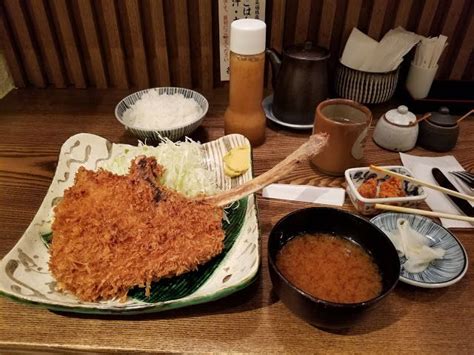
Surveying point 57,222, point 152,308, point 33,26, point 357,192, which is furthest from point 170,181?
point 33,26

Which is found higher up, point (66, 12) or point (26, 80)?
point (66, 12)

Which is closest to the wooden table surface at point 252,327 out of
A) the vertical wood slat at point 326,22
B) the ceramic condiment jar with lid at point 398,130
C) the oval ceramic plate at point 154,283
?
the oval ceramic plate at point 154,283

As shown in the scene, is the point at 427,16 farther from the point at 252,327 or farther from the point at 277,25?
the point at 252,327

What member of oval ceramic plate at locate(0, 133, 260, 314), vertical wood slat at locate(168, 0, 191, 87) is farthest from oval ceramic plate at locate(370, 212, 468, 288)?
vertical wood slat at locate(168, 0, 191, 87)

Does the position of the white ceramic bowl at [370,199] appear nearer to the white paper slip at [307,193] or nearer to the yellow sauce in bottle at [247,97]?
the white paper slip at [307,193]

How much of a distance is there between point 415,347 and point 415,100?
4.80 ft

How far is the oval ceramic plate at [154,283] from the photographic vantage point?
41.8 inches

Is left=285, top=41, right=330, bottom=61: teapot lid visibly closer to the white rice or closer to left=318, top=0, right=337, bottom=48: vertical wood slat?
left=318, top=0, right=337, bottom=48: vertical wood slat

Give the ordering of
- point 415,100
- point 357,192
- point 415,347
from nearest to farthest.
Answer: point 415,347 → point 357,192 → point 415,100

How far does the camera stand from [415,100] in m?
2.08

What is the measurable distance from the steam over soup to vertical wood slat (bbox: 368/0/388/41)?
1.47 meters

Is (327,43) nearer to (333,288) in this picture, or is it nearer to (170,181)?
(170,181)

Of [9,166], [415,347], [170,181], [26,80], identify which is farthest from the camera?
[26,80]

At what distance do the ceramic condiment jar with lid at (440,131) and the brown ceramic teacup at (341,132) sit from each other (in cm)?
41
